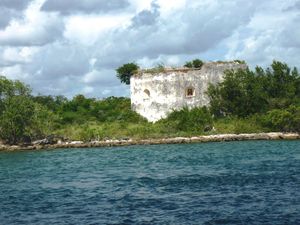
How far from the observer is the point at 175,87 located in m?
55.5

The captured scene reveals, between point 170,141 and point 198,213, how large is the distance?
32.4 m

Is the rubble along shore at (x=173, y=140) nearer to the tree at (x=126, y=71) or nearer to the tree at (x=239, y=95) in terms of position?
the tree at (x=239, y=95)

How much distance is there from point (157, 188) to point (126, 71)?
4085 centimetres

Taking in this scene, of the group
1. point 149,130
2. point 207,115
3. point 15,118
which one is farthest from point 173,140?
point 15,118

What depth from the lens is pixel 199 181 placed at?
24.3 meters

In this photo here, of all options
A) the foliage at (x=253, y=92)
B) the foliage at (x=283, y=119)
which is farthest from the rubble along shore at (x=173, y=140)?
the foliage at (x=253, y=92)

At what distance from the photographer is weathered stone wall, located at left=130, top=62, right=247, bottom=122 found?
54969 millimetres

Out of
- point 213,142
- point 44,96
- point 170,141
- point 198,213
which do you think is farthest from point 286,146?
point 44,96

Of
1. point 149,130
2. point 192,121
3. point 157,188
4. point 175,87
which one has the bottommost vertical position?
point 157,188

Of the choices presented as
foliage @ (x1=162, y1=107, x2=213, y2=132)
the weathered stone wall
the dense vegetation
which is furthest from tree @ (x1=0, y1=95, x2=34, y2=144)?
foliage @ (x1=162, y1=107, x2=213, y2=132)

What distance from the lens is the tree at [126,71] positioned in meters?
62.5

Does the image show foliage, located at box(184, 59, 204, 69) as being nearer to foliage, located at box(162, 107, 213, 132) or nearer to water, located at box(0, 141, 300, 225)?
foliage, located at box(162, 107, 213, 132)

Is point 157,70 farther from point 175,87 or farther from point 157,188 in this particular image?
point 157,188

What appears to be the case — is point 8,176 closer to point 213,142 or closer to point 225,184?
point 225,184
